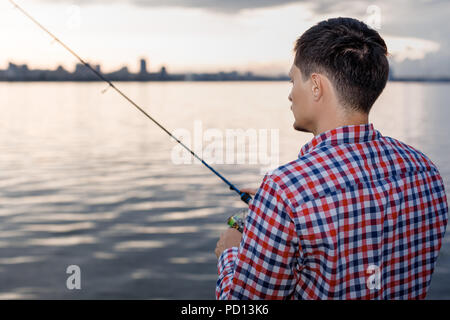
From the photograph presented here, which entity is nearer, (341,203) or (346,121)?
(341,203)

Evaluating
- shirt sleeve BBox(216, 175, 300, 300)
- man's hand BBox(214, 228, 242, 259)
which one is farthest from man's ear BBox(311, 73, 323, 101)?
man's hand BBox(214, 228, 242, 259)

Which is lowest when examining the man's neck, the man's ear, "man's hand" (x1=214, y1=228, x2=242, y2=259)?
"man's hand" (x1=214, y1=228, x2=242, y2=259)

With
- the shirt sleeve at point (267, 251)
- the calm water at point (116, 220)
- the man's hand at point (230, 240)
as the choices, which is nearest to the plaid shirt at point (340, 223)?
the shirt sleeve at point (267, 251)

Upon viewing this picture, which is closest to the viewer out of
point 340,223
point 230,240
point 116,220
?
point 340,223

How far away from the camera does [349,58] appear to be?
6.18 feet

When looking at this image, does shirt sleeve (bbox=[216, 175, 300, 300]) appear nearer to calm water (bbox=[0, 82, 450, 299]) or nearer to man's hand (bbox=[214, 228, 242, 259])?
man's hand (bbox=[214, 228, 242, 259])

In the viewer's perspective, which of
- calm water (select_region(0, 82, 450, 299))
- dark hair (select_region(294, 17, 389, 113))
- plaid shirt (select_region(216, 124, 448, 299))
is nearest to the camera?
plaid shirt (select_region(216, 124, 448, 299))

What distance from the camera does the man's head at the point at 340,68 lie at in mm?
1894

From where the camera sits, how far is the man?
1704 mm

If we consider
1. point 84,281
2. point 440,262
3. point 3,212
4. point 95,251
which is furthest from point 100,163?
point 440,262

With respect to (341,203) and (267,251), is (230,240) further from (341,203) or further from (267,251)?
(341,203)

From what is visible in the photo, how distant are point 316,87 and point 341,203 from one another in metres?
0.49

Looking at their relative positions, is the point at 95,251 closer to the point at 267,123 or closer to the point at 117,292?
the point at 117,292

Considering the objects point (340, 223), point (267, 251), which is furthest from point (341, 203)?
point (267, 251)
